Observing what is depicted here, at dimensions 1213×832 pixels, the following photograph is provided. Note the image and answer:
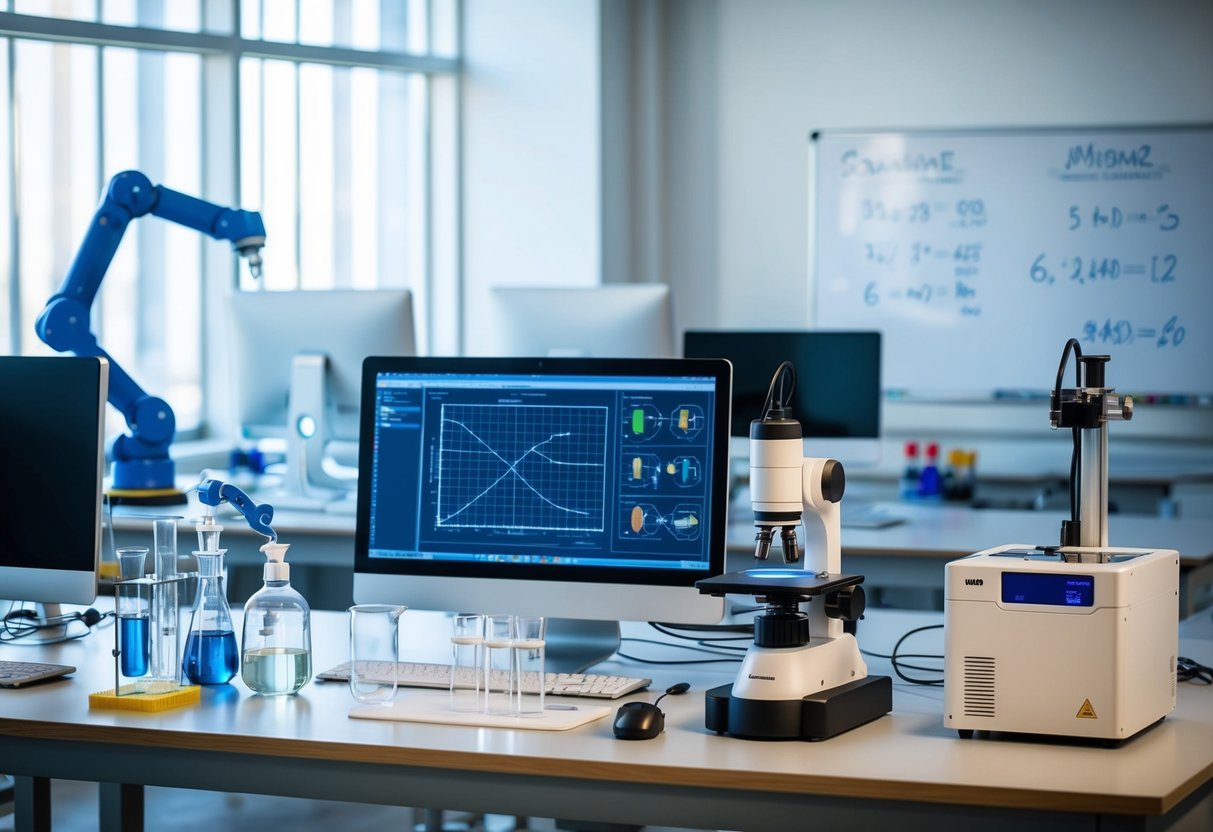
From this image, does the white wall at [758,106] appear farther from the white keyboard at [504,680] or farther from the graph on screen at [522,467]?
the white keyboard at [504,680]

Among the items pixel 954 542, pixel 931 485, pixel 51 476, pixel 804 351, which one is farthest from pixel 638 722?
pixel 931 485

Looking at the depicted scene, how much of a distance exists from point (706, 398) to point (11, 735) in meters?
0.95

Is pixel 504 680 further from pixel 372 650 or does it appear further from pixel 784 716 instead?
pixel 784 716

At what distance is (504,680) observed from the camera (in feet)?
5.62

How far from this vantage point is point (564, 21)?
5.13 m

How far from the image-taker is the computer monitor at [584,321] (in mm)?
3166

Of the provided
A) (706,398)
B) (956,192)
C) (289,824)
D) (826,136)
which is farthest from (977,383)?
(706,398)

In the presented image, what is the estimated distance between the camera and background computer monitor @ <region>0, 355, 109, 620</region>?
6.48 feet

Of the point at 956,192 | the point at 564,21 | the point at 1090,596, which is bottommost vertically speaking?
the point at 1090,596

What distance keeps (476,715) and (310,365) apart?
176 centimetres

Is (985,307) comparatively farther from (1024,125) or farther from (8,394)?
(8,394)

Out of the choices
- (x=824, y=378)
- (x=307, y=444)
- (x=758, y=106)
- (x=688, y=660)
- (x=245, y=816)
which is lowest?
(x=245, y=816)

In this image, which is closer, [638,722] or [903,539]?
[638,722]

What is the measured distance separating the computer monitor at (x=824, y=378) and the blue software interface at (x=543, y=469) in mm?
1572
